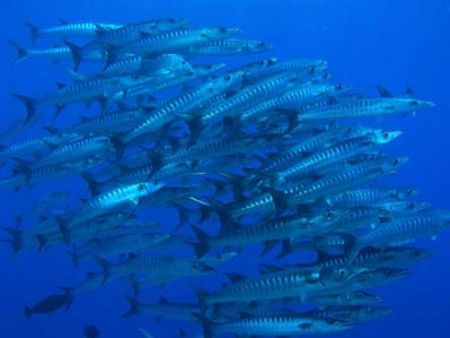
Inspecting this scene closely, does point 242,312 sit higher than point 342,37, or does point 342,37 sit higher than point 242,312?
point 342,37

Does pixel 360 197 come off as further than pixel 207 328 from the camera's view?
Yes

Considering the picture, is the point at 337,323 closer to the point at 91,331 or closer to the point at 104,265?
the point at 104,265

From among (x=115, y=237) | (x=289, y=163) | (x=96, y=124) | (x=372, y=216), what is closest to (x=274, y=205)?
(x=289, y=163)

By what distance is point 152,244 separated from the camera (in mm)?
8555

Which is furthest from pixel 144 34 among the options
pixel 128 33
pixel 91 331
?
pixel 91 331

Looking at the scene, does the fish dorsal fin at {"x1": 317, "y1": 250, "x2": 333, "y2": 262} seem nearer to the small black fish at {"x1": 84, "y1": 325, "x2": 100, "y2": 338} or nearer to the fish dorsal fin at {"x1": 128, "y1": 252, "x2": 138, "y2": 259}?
the fish dorsal fin at {"x1": 128, "y1": 252, "x2": 138, "y2": 259}

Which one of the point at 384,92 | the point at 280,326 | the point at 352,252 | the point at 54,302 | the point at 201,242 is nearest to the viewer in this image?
the point at 352,252

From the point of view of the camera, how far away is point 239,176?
649 cm

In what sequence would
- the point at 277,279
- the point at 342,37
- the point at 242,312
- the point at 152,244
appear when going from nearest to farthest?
the point at 277,279 < the point at 242,312 < the point at 152,244 < the point at 342,37

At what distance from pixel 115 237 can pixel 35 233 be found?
107 centimetres

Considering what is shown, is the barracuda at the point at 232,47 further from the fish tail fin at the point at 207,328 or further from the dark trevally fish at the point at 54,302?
the dark trevally fish at the point at 54,302

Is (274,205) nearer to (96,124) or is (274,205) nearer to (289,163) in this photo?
(289,163)

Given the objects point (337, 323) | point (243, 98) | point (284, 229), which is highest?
point (243, 98)

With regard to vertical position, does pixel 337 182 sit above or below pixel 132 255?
below
